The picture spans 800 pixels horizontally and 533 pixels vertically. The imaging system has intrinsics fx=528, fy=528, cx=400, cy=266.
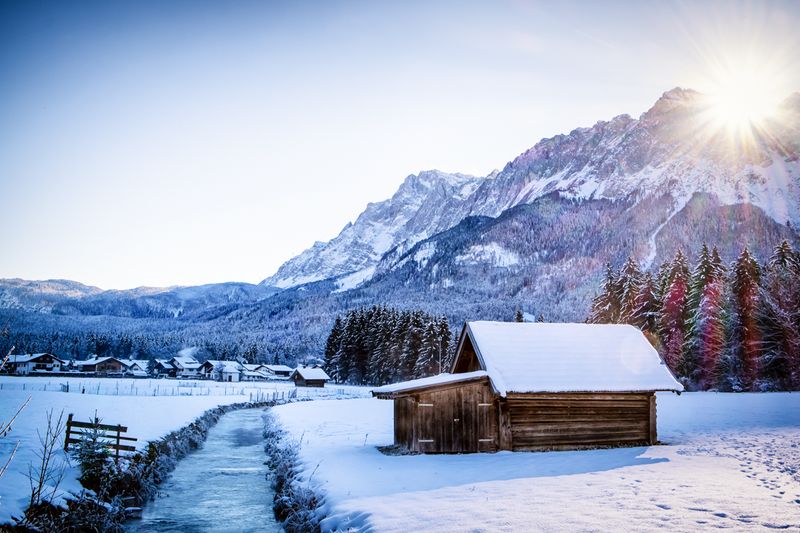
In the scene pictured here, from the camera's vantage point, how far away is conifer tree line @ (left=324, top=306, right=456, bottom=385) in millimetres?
73906

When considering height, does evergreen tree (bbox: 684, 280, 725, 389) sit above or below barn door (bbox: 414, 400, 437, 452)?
above

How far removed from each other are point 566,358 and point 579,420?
2664 mm

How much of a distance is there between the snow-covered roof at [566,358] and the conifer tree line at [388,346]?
133 feet

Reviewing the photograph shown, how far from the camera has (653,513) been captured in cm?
1094

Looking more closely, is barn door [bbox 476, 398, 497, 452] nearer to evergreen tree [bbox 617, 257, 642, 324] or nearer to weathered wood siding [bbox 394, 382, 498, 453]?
weathered wood siding [bbox 394, 382, 498, 453]

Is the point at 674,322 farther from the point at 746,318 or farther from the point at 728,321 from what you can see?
the point at 746,318

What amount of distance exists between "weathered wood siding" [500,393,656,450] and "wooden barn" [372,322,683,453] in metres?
0.04

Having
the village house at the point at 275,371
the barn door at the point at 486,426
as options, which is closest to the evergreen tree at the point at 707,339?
the barn door at the point at 486,426

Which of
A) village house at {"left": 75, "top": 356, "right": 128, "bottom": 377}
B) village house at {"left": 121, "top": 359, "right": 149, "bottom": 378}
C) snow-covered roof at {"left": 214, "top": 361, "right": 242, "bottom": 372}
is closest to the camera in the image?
snow-covered roof at {"left": 214, "top": 361, "right": 242, "bottom": 372}

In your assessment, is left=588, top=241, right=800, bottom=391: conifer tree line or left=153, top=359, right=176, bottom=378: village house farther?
left=153, top=359, right=176, bottom=378: village house

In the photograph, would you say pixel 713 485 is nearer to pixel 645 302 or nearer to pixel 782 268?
pixel 782 268

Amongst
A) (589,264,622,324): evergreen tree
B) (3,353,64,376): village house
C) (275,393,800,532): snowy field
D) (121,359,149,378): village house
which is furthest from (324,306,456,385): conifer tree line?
(3,353,64,376): village house

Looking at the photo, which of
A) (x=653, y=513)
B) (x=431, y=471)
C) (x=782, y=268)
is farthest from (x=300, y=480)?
(x=782, y=268)

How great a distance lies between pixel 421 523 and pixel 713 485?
7.95 metres
